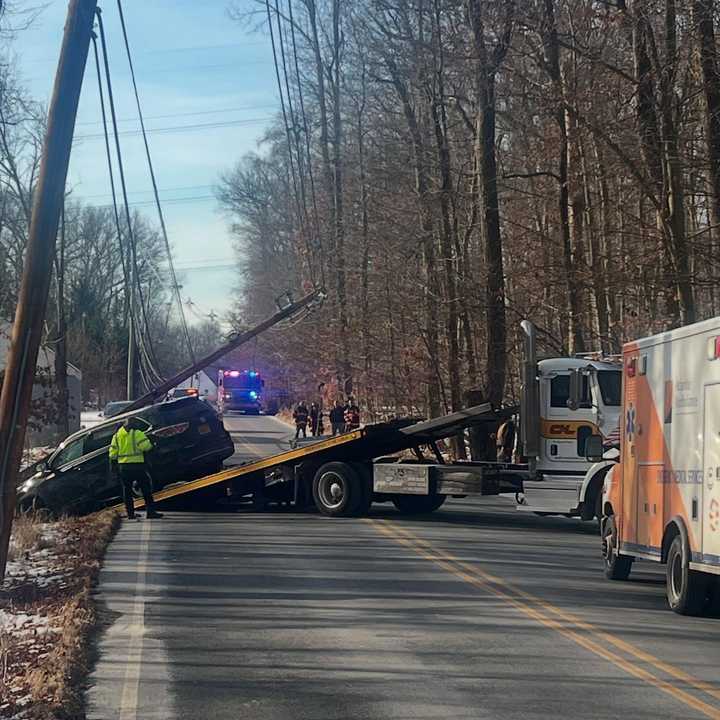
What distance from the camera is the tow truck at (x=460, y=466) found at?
2009 centimetres

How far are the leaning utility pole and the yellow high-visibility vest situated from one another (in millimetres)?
9381

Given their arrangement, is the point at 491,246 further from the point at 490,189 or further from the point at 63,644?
the point at 63,644

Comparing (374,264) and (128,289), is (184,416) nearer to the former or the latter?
(128,289)

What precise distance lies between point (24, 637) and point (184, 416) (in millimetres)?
13222

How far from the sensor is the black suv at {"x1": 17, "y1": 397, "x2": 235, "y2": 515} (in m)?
22.8

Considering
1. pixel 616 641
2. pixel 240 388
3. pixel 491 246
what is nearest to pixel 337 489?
pixel 491 246

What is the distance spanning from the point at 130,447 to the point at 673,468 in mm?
11578

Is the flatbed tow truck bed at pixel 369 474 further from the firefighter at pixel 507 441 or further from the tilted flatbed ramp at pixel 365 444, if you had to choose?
the firefighter at pixel 507 441

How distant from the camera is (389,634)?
10852mm

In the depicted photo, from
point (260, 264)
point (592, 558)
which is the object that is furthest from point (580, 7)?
point (260, 264)

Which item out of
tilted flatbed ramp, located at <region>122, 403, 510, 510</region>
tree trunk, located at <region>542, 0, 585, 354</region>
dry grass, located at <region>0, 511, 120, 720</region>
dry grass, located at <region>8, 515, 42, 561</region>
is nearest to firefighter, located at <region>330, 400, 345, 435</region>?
tree trunk, located at <region>542, 0, 585, 354</region>

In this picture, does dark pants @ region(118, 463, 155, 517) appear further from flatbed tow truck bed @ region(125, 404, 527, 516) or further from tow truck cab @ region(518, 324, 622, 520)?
tow truck cab @ region(518, 324, 622, 520)

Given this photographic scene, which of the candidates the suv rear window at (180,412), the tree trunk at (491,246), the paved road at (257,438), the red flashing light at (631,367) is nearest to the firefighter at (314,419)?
the paved road at (257,438)

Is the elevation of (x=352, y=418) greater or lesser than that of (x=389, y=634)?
greater
